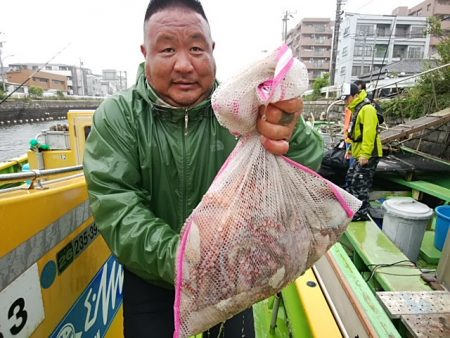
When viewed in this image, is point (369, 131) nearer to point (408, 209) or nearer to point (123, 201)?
point (408, 209)

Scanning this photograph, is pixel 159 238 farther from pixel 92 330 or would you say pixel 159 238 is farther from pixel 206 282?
pixel 92 330

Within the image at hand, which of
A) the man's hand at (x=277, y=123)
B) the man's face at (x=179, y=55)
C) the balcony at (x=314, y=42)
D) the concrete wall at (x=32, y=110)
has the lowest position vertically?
the concrete wall at (x=32, y=110)

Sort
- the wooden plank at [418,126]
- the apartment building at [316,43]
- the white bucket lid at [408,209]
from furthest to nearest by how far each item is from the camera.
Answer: the apartment building at [316,43]
the wooden plank at [418,126]
the white bucket lid at [408,209]

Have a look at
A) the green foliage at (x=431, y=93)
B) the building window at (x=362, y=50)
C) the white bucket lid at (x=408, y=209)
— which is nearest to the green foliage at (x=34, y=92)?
the building window at (x=362, y=50)

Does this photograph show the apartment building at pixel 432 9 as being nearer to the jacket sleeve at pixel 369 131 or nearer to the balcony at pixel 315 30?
the balcony at pixel 315 30

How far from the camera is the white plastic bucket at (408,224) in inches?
154

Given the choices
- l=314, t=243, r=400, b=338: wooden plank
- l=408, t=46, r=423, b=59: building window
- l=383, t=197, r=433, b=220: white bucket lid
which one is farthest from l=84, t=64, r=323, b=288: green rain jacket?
l=408, t=46, r=423, b=59: building window

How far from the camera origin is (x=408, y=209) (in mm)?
3990

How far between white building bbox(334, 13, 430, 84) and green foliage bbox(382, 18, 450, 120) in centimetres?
3347

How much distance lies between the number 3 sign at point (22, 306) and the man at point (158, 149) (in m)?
0.37

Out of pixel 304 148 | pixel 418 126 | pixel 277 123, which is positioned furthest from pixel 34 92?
pixel 277 123

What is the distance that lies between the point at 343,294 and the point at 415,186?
5.00 metres

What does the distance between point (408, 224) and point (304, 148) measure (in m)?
3.42

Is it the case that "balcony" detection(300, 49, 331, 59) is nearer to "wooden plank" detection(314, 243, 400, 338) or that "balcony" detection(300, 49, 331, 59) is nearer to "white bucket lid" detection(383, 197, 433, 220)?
"white bucket lid" detection(383, 197, 433, 220)
